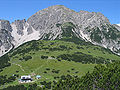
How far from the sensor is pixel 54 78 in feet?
616

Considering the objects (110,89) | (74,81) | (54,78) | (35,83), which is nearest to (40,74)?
(54,78)

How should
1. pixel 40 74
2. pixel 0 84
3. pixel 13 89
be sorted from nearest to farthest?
pixel 13 89
pixel 0 84
pixel 40 74

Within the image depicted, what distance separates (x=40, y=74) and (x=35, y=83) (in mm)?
33289

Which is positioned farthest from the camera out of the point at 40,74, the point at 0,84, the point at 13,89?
the point at 40,74

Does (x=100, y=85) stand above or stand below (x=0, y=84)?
above

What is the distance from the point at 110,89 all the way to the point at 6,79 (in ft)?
442

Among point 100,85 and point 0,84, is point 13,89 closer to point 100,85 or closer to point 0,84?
point 0,84

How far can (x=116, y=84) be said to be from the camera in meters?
93.1

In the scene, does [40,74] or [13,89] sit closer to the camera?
[13,89]

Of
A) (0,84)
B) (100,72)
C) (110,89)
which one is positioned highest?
(100,72)

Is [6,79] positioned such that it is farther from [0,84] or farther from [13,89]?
[13,89]

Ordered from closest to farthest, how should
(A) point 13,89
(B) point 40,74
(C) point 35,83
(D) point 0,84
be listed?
(A) point 13,89
(C) point 35,83
(D) point 0,84
(B) point 40,74

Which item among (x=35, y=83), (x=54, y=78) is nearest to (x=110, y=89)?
(x=35, y=83)

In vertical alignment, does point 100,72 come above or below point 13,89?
above
